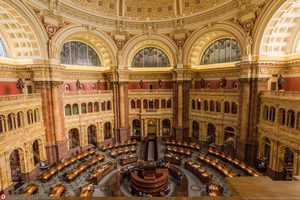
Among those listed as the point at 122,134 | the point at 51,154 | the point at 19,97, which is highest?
the point at 19,97

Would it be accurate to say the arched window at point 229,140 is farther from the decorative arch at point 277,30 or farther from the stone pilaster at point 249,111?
the decorative arch at point 277,30

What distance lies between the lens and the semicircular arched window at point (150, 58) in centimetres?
2959

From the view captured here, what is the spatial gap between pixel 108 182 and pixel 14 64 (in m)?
16.5

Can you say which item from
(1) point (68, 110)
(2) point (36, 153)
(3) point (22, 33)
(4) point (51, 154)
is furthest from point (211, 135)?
(3) point (22, 33)

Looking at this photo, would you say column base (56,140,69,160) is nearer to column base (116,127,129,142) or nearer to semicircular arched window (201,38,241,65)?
column base (116,127,129,142)

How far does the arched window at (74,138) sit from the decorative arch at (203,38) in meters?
19.5

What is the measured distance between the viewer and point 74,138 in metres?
25.7

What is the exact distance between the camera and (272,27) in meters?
17.9

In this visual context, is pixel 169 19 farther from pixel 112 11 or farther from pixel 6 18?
pixel 6 18

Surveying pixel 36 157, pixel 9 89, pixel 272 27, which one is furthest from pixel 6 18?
pixel 272 27

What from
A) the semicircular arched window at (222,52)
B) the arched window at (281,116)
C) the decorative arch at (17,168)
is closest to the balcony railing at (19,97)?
the decorative arch at (17,168)

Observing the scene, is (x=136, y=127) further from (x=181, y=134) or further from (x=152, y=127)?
(x=181, y=134)

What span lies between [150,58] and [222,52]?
11.4 metres

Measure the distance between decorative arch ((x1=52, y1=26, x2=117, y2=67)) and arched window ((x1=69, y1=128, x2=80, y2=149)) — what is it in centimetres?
1070
